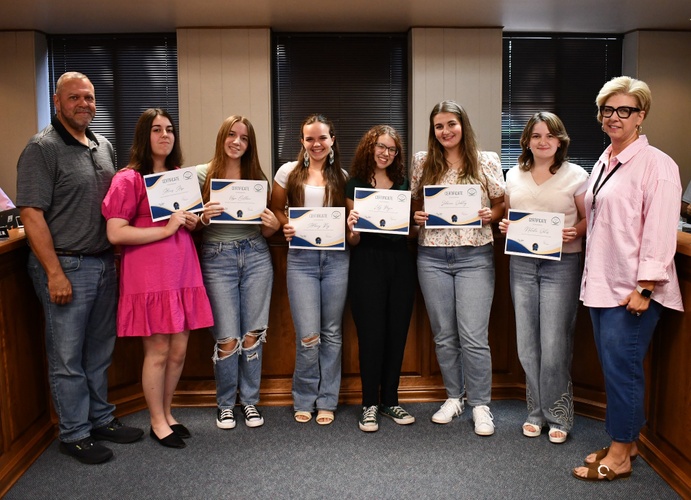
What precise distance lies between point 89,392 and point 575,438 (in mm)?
2124

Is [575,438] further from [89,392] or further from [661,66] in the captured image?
[661,66]

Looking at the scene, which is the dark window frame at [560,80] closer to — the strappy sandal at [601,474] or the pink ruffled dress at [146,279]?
the strappy sandal at [601,474]

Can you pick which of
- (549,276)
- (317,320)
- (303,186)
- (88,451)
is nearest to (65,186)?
(303,186)

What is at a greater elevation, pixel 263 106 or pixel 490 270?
pixel 263 106

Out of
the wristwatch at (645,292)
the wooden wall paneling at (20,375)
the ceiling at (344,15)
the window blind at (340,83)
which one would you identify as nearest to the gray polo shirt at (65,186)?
the wooden wall paneling at (20,375)

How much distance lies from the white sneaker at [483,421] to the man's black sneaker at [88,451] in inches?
62.0

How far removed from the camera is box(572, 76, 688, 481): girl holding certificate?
206 centimetres

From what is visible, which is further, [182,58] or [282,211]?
[182,58]

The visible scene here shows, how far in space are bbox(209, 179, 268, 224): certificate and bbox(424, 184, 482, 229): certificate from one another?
29.7 inches

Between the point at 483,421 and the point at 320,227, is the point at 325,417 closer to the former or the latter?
the point at 483,421

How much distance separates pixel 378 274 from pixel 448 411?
76 centimetres

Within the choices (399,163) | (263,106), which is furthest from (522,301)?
(263,106)

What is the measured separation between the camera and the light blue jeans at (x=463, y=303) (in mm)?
2645

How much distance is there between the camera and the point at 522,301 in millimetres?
2572
